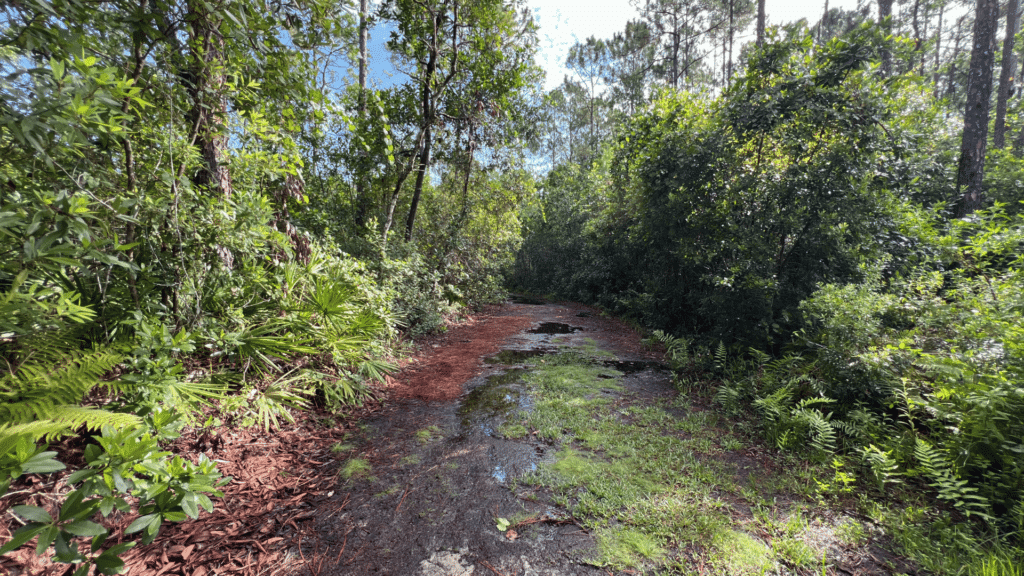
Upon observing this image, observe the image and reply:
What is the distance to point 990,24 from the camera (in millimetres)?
7234

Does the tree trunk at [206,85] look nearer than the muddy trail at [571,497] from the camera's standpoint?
No

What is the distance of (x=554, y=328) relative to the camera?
10758 mm

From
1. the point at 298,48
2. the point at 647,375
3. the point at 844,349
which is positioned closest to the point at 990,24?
the point at 844,349

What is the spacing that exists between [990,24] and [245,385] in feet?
45.8

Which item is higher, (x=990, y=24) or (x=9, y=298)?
(x=990, y=24)

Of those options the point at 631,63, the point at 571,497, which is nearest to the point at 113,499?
the point at 571,497

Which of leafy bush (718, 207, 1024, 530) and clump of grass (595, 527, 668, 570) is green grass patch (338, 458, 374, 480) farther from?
leafy bush (718, 207, 1024, 530)

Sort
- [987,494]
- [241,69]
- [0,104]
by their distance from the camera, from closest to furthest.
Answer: [0,104], [987,494], [241,69]

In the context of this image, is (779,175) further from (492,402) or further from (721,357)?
(492,402)

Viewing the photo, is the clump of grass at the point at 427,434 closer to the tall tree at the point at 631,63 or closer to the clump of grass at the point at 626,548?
the clump of grass at the point at 626,548

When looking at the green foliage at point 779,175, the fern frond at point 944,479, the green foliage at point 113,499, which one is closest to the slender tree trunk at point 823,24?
the green foliage at point 779,175

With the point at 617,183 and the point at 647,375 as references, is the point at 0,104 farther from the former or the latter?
the point at 617,183

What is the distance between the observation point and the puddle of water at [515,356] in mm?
6941

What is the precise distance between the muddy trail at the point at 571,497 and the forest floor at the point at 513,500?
13 mm
